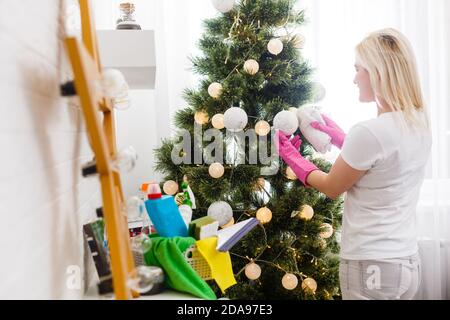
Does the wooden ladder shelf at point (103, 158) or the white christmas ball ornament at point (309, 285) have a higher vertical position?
the wooden ladder shelf at point (103, 158)

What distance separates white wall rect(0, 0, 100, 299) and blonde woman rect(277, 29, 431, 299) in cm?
80

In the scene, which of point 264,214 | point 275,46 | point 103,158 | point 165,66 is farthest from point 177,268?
point 165,66

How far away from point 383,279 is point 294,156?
0.55 m

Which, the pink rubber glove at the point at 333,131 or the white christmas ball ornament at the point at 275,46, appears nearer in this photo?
the pink rubber glove at the point at 333,131

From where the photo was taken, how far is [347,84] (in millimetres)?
2299

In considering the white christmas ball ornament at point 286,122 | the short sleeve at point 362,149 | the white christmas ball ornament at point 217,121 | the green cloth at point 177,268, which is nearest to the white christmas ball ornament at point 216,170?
the white christmas ball ornament at point 217,121

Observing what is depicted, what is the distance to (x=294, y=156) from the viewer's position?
173cm

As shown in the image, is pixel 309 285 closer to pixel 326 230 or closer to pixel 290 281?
pixel 290 281

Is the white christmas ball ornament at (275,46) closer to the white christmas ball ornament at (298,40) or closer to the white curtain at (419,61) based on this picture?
the white christmas ball ornament at (298,40)

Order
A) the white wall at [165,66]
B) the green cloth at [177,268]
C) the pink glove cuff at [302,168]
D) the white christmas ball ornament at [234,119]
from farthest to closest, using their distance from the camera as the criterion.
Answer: the white wall at [165,66]
the white christmas ball ornament at [234,119]
the pink glove cuff at [302,168]
the green cloth at [177,268]

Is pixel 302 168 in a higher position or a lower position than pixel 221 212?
higher

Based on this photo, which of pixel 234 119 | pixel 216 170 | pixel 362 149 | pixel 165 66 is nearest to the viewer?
pixel 362 149

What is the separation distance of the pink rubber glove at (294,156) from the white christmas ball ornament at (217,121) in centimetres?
23

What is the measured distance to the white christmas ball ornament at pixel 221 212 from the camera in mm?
1814
